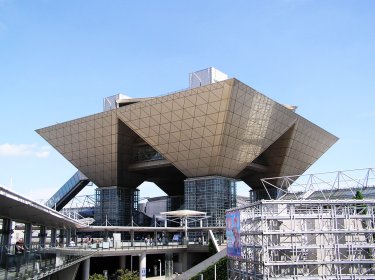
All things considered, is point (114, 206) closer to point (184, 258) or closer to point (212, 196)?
point (212, 196)

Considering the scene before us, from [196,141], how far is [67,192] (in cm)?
4136

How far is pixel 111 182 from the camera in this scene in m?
77.5

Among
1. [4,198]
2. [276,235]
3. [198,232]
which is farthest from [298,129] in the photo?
[4,198]

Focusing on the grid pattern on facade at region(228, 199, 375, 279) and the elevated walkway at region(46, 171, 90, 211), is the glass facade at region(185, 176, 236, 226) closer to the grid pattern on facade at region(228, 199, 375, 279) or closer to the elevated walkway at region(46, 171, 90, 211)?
the elevated walkway at region(46, 171, 90, 211)

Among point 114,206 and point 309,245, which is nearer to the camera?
point 309,245

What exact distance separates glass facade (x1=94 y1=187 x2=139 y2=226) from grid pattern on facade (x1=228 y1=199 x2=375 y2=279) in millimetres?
47024

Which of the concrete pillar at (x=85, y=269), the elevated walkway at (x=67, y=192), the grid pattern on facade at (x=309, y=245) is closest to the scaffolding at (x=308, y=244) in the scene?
the grid pattern on facade at (x=309, y=245)

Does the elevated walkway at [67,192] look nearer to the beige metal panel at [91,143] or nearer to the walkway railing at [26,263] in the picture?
the beige metal panel at [91,143]

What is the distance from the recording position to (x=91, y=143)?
72.6 metres

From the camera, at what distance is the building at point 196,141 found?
60.4 m

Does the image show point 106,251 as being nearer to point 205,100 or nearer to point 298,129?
point 205,100

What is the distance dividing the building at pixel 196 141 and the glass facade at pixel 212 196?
15cm

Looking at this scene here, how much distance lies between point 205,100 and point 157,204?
42.6 m

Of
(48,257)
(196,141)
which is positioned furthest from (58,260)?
(196,141)
